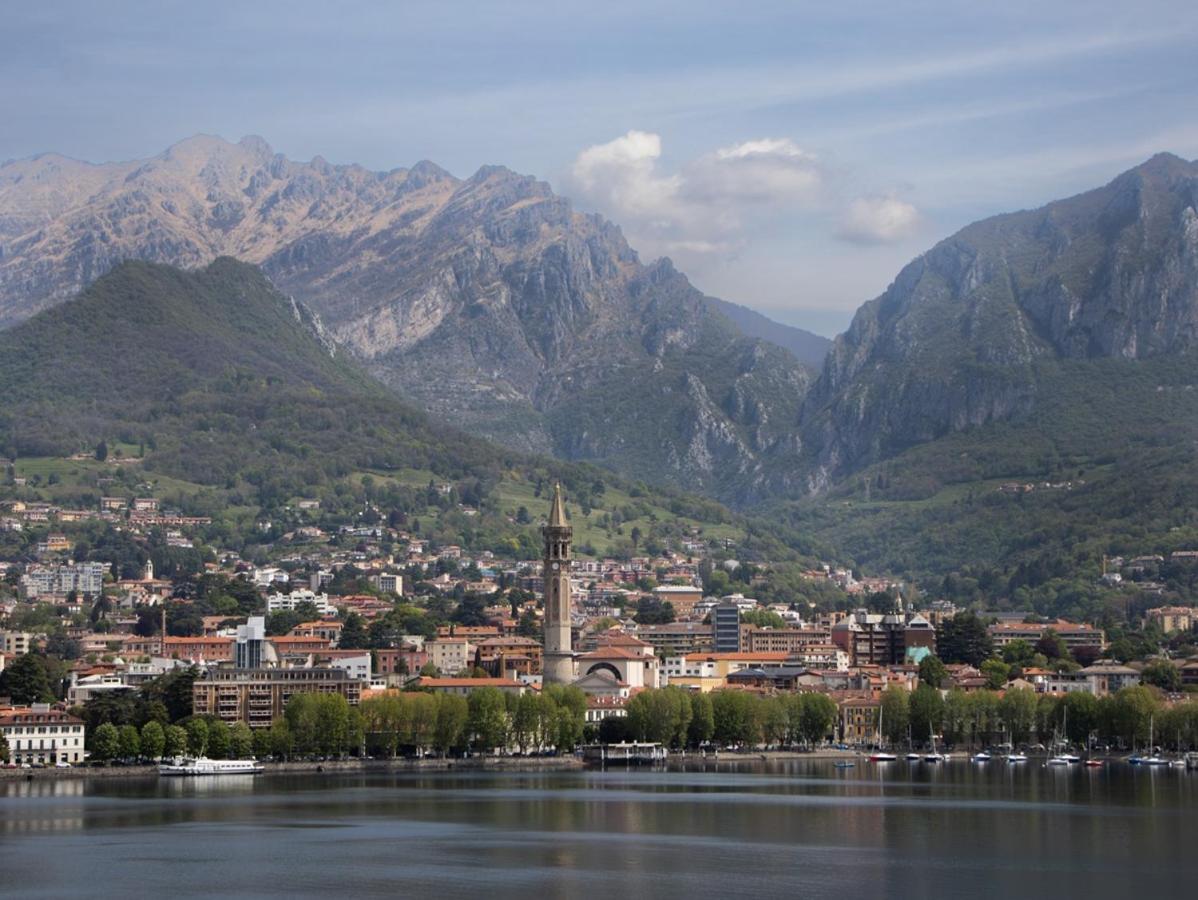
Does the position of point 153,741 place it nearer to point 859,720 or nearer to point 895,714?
point 895,714

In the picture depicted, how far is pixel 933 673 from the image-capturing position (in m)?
184

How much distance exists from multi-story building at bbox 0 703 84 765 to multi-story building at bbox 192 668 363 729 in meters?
8.88

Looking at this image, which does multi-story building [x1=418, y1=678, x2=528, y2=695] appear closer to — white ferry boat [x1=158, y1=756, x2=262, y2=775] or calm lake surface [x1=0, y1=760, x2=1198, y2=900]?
white ferry boat [x1=158, y1=756, x2=262, y2=775]

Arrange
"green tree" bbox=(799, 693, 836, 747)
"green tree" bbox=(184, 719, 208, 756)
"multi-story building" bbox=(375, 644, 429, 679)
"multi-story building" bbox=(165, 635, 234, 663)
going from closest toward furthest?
"green tree" bbox=(184, 719, 208, 756) → "green tree" bbox=(799, 693, 836, 747) → "multi-story building" bbox=(375, 644, 429, 679) → "multi-story building" bbox=(165, 635, 234, 663)

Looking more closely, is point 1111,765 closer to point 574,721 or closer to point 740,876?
point 574,721

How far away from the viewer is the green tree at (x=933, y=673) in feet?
600

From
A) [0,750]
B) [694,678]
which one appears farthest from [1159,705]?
[0,750]

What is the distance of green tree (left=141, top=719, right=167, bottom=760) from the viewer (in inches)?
5044


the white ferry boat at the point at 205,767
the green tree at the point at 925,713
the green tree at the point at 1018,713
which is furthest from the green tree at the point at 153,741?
the green tree at the point at 1018,713

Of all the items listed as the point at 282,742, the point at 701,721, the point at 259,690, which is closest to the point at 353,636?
the point at 701,721

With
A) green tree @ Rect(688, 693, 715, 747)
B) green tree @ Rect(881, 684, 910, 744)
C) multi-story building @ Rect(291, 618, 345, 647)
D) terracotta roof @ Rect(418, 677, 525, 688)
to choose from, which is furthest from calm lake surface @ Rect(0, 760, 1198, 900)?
multi-story building @ Rect(291, 618, 345, 647)

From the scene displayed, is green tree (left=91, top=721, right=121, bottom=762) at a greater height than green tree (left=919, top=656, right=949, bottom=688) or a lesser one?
lesser

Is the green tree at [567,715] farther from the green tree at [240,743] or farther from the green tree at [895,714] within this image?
the green tree at [240,743]

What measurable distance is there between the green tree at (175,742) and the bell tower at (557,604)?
41.3m
